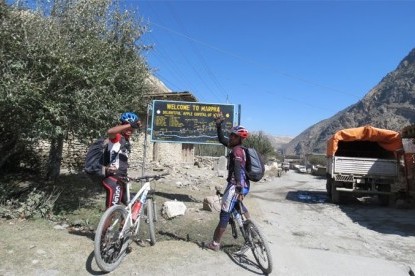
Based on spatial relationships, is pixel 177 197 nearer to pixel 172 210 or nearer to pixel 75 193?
pixel 75 193

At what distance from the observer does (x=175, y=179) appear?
17188 mm

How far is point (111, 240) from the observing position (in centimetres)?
558

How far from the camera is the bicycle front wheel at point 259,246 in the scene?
5.98 meters

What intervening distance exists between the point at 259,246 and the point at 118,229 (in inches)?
75.6

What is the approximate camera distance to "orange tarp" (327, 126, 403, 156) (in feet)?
53.3

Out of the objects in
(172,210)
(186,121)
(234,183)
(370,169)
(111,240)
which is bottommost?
(111,240)

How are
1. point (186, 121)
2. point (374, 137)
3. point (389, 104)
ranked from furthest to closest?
point (389, 104)
point (374, 137)
point (186, 121)

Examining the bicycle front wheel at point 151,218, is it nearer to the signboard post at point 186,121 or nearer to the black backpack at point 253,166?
the black backpack at point 253,166

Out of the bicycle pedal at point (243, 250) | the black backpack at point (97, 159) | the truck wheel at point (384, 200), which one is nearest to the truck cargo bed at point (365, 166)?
the truck wheel at point (384, 200)

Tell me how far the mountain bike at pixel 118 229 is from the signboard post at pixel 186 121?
20.6 ft

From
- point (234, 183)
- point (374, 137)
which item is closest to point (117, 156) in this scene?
point (234, 183)

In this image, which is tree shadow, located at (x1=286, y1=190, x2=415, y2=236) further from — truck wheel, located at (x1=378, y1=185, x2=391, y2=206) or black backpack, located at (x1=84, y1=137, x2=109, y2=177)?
black backpack, located at (x1=84, y1=137, x2=109, y2=177)

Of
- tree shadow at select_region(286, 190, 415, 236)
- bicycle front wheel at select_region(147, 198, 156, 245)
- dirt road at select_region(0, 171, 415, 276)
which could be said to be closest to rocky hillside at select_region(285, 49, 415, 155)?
tree shadow at select_region(286, 190, 415, 236)

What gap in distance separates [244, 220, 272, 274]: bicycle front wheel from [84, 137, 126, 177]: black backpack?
2.12 meters
